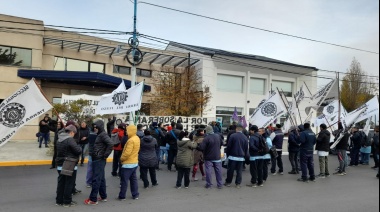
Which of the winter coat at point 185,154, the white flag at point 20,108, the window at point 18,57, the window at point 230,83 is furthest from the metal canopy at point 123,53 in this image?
the winter coat at point 185,154

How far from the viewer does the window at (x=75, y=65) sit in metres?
23.8

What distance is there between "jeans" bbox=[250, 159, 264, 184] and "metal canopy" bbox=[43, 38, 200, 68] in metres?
16.8

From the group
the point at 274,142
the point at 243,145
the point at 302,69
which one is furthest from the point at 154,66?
the point at 243,145

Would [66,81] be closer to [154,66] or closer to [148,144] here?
[154,66]

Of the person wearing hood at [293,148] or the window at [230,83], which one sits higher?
the window at [230,83]

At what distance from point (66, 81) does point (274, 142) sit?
604 inches

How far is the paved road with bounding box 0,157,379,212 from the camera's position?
23.3ft

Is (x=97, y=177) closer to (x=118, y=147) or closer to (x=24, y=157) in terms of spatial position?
(x=118, y=147)

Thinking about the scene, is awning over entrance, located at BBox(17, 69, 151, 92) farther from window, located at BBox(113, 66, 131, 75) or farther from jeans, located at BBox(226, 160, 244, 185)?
jeans, located at BBox(226, 160, 244, 185)

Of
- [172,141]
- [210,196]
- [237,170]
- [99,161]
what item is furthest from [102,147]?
[172,141]

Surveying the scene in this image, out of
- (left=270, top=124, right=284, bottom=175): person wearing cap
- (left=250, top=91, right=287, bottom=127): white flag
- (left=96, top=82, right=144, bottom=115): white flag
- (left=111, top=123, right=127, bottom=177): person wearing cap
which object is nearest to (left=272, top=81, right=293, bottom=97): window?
(left=250, top=91, right=287, bottom=127): white flag

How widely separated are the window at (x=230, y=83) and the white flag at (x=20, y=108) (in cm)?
2212

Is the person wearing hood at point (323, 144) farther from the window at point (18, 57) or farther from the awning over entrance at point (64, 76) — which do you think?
the window at point (18, 57)

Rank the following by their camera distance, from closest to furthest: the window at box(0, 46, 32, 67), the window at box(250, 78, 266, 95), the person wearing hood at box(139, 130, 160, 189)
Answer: the person wearing hood at box(139, 130, 160, 189)
the window at box(0, 46, 32, 67)
the window at box(250, 78, 266, 95)
